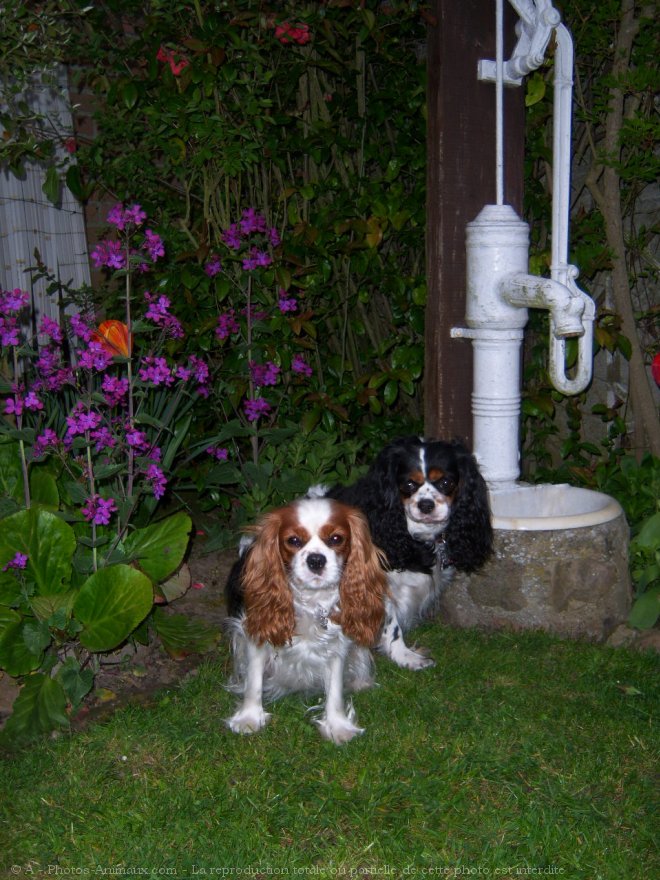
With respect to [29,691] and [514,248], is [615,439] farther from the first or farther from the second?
[29,691]

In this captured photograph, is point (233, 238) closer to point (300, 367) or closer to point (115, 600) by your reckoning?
point (300, 367)

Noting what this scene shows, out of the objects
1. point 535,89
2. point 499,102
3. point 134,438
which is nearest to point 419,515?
point 134,438

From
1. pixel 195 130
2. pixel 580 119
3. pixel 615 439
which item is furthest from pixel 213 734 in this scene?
pixel 580 119

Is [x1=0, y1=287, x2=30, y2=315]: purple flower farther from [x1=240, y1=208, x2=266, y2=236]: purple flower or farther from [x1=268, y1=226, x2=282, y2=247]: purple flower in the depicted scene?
[x1=268, y1=226, x2=282, y2=247]: purple flower

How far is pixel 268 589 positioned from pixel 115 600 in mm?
531

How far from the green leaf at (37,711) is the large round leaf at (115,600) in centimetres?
22

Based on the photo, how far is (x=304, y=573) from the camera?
3.10m

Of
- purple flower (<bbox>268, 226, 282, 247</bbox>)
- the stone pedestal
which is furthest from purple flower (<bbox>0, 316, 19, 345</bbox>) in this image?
the stone pedestal

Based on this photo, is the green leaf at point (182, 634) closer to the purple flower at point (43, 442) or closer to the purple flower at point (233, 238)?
the purple flower at point (43, 442)

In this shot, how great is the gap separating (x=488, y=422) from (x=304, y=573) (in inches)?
52.1

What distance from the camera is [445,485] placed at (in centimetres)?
375

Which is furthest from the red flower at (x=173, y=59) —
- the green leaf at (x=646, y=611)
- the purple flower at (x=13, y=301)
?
the green leaf at (x=646, y=611)

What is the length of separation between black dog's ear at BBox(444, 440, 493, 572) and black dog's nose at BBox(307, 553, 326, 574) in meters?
0.80

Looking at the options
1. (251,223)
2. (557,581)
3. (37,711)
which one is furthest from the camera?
(251,223)
